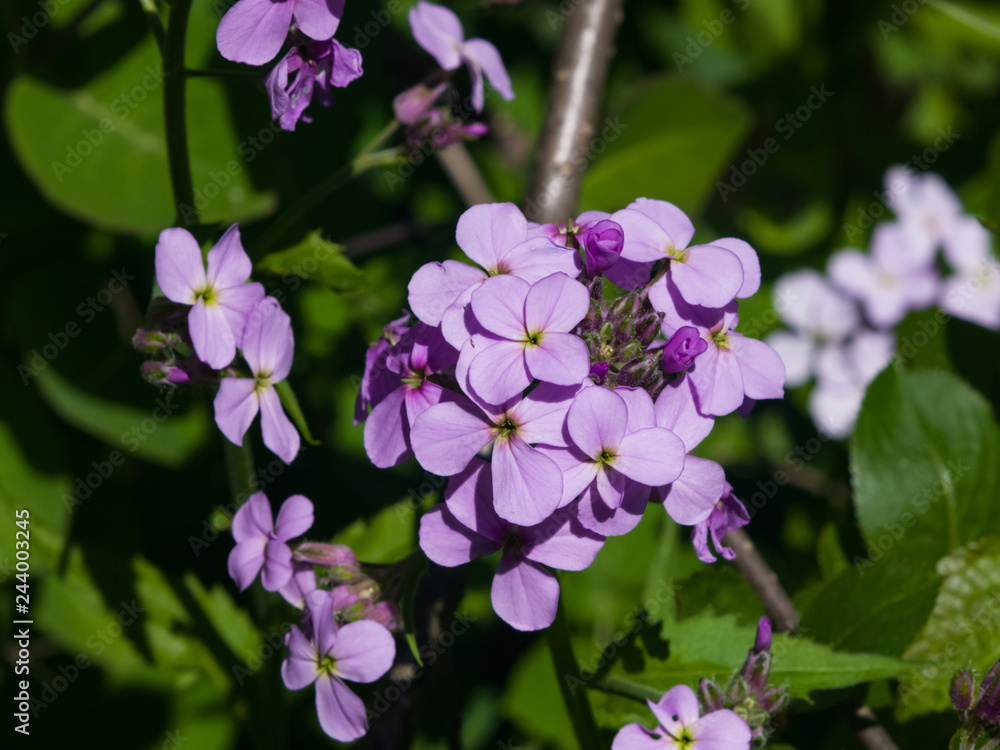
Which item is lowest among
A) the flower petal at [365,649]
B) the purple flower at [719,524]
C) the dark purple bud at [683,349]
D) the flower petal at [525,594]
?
the flower petal at [365,649]

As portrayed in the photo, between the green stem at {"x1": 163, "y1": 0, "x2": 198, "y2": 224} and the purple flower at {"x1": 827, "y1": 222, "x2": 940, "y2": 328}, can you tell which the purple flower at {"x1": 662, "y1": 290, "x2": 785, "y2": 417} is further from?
the purple flower at {"x1": 827, "y1": 222, "x2": 940, "y2": 328}

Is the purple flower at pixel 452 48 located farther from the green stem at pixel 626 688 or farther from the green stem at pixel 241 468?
the green stem at pixel 626 688

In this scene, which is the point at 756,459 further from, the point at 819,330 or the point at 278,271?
the point at 278,271

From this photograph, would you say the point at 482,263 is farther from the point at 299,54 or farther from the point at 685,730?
the point at 685,730

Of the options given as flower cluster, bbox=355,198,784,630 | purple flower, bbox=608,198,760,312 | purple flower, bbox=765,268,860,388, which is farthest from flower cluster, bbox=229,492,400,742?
purple flower, bbox=765,268,860,388

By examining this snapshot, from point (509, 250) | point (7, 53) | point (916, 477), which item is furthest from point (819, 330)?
point (7, 53)

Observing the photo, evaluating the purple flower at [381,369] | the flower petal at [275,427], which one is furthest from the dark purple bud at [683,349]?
the flower petal at [275,427]
